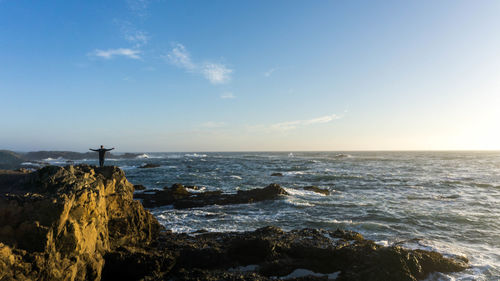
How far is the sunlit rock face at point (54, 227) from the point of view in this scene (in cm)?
531

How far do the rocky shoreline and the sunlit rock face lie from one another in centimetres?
2

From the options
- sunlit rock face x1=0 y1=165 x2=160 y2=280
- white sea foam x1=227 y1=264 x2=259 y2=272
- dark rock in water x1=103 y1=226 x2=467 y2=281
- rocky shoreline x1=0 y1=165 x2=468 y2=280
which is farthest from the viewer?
white sea foam x1=227 y1=264 x2=259 y2=272

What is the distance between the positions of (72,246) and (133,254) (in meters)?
1.83

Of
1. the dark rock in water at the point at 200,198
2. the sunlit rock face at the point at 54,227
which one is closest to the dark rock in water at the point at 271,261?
the sunlit rock face at the point at 54,227

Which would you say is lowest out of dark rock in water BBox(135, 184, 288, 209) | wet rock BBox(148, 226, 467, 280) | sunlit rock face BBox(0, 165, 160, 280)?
dark rock in water BBox(135, 184, 288, 209)

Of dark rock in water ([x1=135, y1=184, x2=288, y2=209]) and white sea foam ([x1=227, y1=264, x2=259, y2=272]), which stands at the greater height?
white sea foam ([x1=227, y1=264, x2=259, y2=272])

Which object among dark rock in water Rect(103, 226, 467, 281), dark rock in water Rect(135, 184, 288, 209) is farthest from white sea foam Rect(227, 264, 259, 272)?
dark rock in water Rect(135, 184, 288, 209)

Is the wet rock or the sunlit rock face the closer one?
the sunlit rock face

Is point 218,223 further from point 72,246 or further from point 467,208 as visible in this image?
point 467,208

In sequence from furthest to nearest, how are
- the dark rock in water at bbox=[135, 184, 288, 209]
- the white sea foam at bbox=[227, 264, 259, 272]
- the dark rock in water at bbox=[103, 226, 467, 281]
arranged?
the dark rock in water at bbox=[135, 184, 288, 209], the white sea foam at bbox=[227, 264, 259, 272], the dark rock in water at bbox=[103, 226, 467, 281]

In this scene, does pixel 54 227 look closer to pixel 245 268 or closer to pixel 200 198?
pixel 245 268

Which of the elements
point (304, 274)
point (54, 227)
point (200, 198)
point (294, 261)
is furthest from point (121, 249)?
point (200, 198)

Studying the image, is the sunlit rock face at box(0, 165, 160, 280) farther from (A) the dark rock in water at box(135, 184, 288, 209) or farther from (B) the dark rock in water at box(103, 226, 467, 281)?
(A) the dark rock in water at box(135, 184, 288, 209)

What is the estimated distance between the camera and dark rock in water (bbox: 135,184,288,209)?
18.8 metres
